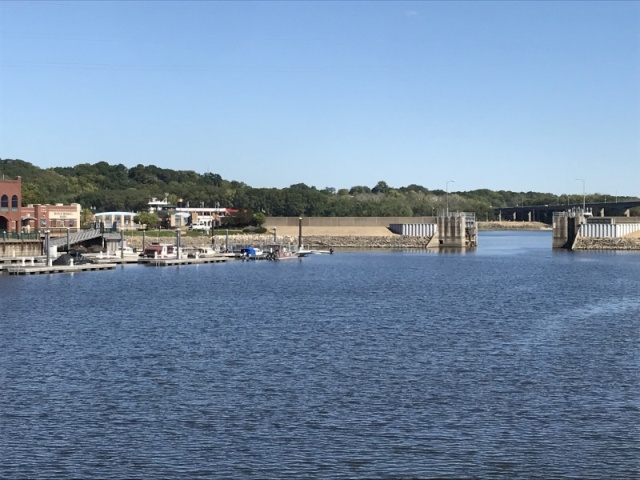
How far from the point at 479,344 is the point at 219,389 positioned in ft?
55.4

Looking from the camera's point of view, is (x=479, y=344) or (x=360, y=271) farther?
(x=360, y=271)

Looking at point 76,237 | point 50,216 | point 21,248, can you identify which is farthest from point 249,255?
point 21,248

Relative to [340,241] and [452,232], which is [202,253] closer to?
[340,241]

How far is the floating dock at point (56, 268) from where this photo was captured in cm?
9781

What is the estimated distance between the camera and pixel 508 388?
3828cm

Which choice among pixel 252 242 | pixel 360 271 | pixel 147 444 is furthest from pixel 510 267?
Result: pixel 147 444

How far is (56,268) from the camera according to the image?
102 meters

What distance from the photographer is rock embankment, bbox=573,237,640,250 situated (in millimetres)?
164625

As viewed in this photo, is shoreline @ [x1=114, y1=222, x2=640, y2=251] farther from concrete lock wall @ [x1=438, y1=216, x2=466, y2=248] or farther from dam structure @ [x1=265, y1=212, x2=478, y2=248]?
concrete lock wall @ [x1=438, y1=216, x2=466, y2=248]

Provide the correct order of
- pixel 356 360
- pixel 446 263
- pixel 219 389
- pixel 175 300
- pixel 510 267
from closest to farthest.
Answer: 1. pixel 219 389
2. pixel 356 360
3. pixel 175 300
4. pixel 510 267
5. pixel 446 263

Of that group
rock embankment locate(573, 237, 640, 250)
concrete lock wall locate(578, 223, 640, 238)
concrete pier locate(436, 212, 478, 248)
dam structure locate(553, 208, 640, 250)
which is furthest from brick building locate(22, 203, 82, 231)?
concrete lock wall locate(578, 223, 640, 238)

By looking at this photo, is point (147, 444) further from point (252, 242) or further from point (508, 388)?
point (252, 242)

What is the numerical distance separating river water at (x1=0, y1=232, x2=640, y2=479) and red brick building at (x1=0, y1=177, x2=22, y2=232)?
5231cm

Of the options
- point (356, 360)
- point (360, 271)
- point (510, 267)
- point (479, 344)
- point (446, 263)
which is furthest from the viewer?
point (446, 263)
